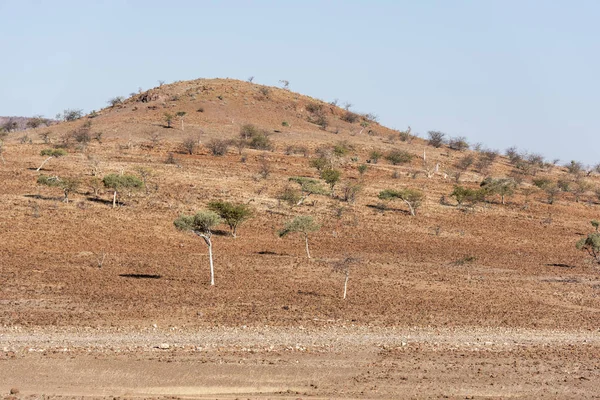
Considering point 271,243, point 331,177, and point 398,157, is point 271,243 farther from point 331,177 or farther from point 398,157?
point 398,157

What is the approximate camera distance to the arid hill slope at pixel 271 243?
1010 inches

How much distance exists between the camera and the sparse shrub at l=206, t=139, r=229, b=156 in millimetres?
76812

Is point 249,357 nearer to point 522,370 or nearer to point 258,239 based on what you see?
point 522,370

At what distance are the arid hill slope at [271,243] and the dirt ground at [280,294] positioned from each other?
0.17 meters

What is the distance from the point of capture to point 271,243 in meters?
43.4

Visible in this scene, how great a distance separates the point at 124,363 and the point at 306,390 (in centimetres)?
480

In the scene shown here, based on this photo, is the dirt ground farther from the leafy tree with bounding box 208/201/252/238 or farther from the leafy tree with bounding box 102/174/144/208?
the leafy tree with bounding box 102/174/144/208

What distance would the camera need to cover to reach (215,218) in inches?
1297

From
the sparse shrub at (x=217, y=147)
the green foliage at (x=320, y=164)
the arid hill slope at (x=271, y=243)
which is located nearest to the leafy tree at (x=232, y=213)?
the arid hill slope at (x=271, y=243)

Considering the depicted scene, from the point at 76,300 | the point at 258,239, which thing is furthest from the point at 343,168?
the point at 76,300

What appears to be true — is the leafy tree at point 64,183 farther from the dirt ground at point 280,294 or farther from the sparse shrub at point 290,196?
the sparse shrub at point 290,196

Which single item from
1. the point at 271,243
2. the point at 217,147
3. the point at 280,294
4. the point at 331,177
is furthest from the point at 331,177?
the point at 280,294

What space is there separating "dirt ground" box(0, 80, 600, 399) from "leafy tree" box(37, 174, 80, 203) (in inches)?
30.1

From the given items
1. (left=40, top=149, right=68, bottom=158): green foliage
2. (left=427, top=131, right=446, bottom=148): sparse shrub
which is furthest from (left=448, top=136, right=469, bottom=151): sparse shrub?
(left=40, top=149, right=68, bottom=158): green foliage
